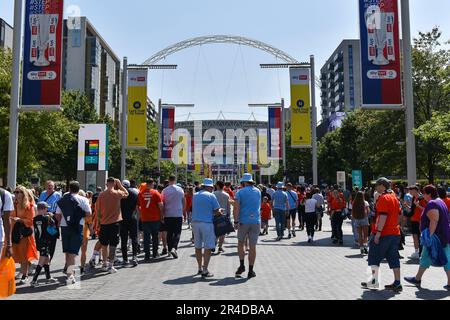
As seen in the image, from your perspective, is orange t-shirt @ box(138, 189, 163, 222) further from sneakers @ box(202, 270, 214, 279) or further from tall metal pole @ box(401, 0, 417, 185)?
tall metal pole @ box(401, 0, 417, 185)

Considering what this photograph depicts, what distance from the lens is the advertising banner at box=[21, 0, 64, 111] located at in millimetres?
16047

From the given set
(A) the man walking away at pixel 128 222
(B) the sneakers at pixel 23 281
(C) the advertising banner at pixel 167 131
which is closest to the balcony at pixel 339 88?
(C) the advertising banner at pixel 167 131

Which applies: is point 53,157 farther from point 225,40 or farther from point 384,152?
point 225,40

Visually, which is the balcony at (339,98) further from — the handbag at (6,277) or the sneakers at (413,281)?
the handbag at (6,277)

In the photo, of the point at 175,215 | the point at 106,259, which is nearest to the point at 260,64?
the point at 175,215

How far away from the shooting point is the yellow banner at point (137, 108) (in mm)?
24531

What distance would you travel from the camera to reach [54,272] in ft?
33.7

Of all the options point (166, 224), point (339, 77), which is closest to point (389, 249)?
point (166, 224)

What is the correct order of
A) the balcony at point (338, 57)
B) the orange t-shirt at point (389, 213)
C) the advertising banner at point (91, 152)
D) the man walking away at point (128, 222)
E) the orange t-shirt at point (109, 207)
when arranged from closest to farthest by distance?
1. the orange t-shirt at point (389, 213)
2. the orange t-shirt at point (109, 207)
3. the man walking away at point (128, 222)
4. the advertising banner at point (91, 152)
5. the balcony at point (338, 57)

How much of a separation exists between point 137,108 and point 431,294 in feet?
62.1

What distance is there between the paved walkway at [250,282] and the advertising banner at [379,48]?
6.22m

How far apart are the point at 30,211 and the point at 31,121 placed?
66.8 feet

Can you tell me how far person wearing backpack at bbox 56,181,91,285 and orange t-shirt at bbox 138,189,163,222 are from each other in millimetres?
2893

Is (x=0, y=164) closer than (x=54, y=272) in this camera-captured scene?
No
